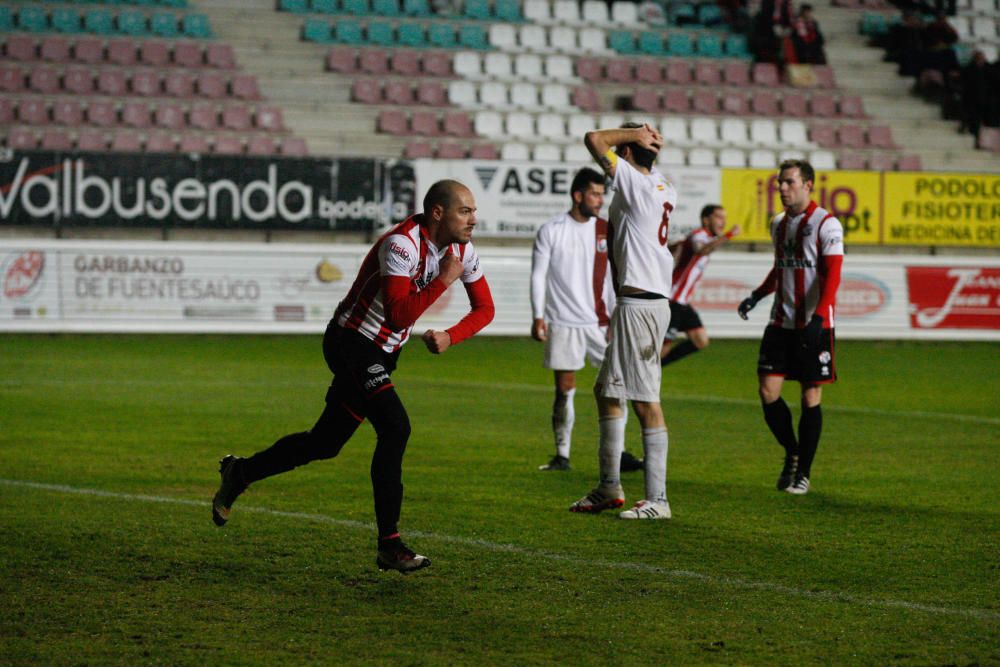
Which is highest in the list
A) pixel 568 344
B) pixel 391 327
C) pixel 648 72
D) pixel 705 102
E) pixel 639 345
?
pixel 648 72

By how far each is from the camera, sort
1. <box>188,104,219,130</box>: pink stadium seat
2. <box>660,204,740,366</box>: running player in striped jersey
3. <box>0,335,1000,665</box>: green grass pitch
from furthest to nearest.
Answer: <box>188,104,219,130</box>: pink stadium seat < <box>660,204,740,366</box>: running player in striped jersey < <box>0,335,1000,665</box>: green grass pitch

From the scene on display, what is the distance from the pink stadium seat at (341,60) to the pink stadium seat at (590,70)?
4.94 m

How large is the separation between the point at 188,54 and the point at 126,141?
344 cm

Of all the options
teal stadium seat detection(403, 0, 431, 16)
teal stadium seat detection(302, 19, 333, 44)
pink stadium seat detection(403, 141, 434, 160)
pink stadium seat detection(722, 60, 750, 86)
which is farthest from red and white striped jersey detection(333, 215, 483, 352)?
teal stadium seat detection(403, 0, 431, 16)

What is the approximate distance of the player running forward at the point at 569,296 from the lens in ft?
32.1

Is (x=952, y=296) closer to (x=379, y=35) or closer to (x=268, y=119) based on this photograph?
(x=379, y=35)

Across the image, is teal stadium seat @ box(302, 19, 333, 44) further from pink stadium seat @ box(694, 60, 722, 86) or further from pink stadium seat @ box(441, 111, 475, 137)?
pink stadium seat @ box(694, 60, 722, 86)

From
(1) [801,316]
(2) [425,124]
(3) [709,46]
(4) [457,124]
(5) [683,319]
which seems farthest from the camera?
(3) [709,46]

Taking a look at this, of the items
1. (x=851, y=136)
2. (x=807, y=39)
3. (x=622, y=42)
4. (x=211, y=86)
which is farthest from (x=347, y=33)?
(x=851, y=136)

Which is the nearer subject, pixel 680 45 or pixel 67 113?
pixel 67 113

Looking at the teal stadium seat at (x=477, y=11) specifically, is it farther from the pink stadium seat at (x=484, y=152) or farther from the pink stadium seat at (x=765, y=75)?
the pink stadium seat at (x=765, y=75)

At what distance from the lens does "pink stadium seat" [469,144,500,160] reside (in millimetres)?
26969

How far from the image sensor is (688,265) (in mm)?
15391

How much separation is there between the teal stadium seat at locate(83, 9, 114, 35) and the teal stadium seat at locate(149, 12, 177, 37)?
0.83 m
